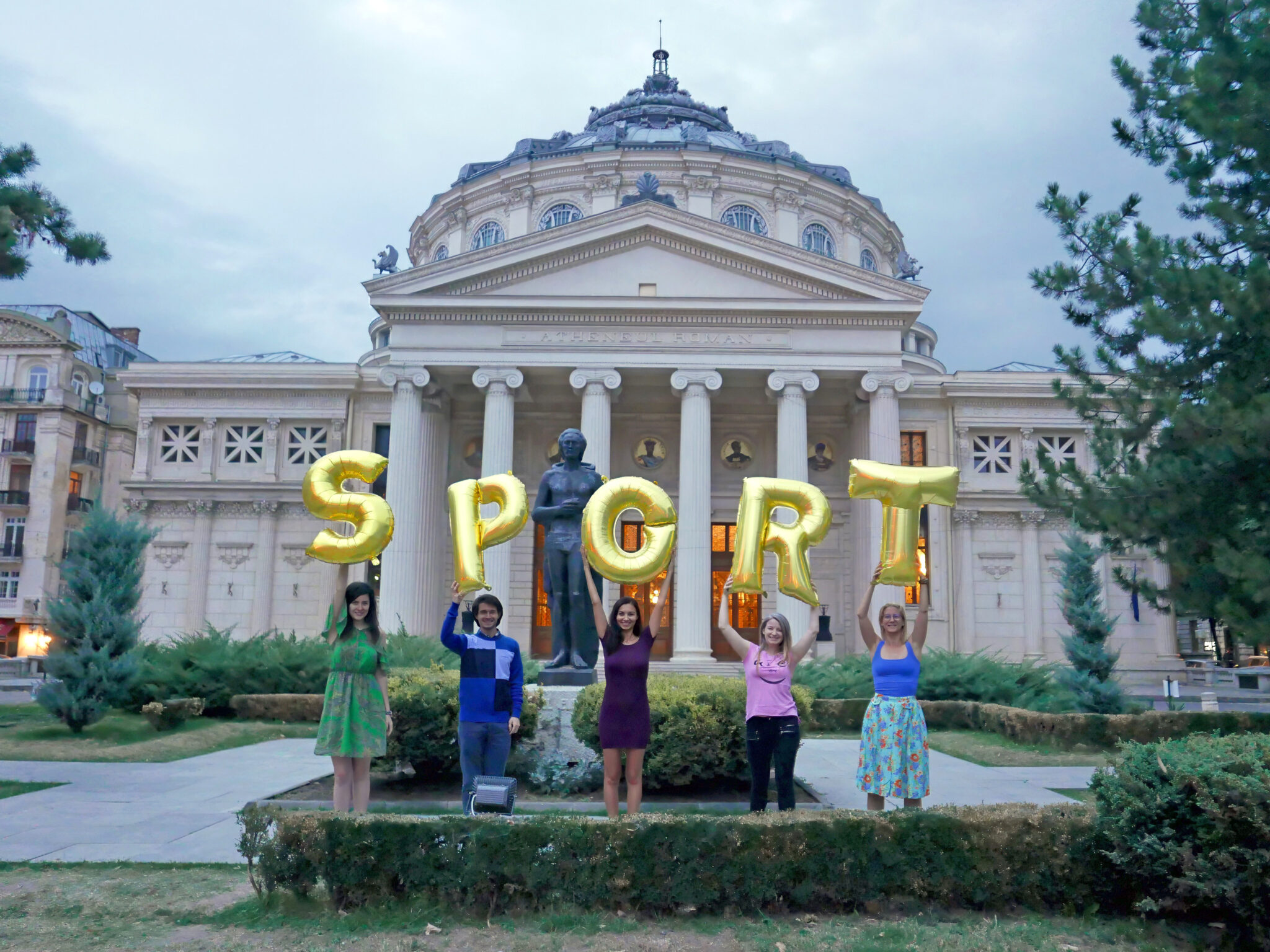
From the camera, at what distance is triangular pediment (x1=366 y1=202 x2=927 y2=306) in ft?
107

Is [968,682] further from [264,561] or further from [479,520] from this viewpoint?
[264,561]

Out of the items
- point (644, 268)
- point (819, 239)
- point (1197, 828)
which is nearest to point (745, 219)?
point (819, 239)

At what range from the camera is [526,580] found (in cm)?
3628

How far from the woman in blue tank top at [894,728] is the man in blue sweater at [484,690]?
2943 millimetres

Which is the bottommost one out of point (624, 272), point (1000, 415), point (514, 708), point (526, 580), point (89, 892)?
point (89, 892)

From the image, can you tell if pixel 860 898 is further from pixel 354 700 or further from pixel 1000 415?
pixel 1000 415

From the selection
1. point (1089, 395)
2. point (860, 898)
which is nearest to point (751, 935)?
point (860, 898)

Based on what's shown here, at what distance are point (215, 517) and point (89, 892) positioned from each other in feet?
111

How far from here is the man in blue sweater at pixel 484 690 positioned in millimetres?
7855

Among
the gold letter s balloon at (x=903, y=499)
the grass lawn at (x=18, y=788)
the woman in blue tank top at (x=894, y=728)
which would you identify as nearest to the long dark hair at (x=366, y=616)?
the woman in blue tank top at (x=894, y=728)

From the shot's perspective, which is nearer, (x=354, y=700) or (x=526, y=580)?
(x=354, y=700)

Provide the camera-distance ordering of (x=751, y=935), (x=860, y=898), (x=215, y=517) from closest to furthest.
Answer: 1. (x=751, y=935)
2. (x=860, y=898)
3. (x=215, y=517)

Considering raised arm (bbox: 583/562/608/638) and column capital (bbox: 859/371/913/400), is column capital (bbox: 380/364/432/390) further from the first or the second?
raised arm (bbox: 583/562/608/638)

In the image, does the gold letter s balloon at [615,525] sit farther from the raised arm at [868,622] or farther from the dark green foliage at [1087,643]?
the dark green foliage at [1087,643]
